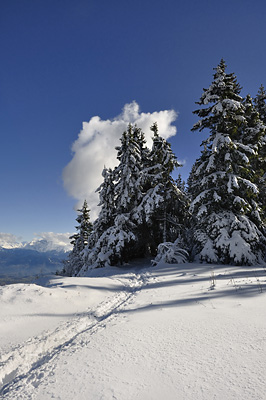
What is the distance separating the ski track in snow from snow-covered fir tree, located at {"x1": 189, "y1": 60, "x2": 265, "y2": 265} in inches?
345

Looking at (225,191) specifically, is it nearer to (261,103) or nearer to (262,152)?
(262,152)

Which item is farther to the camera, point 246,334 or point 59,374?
point 246,334

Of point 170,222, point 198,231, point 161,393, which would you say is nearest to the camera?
point 161,393

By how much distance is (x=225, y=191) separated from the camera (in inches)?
487

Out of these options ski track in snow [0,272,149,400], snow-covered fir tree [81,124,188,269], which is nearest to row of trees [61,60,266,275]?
snow-covered fir tree [81,124,188,269]

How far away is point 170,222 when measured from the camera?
17703mm

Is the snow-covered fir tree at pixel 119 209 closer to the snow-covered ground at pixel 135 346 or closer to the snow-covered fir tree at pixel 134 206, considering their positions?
the snow-covered fir tree at pixel 134 206

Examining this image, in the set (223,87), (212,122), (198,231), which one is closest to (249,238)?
(198,231)

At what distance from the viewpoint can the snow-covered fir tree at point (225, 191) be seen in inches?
448

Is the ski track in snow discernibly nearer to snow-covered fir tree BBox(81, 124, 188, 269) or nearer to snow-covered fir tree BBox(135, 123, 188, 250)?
snow-covered fir tree BBox(81, 124, 188, 269)

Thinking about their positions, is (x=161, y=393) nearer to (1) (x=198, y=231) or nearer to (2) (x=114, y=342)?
(2) (x=114, y=342)

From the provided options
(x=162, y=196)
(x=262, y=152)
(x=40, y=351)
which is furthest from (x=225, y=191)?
(x=40, y=351)

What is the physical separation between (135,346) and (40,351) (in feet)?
5.70

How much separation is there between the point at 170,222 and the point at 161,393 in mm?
15923
